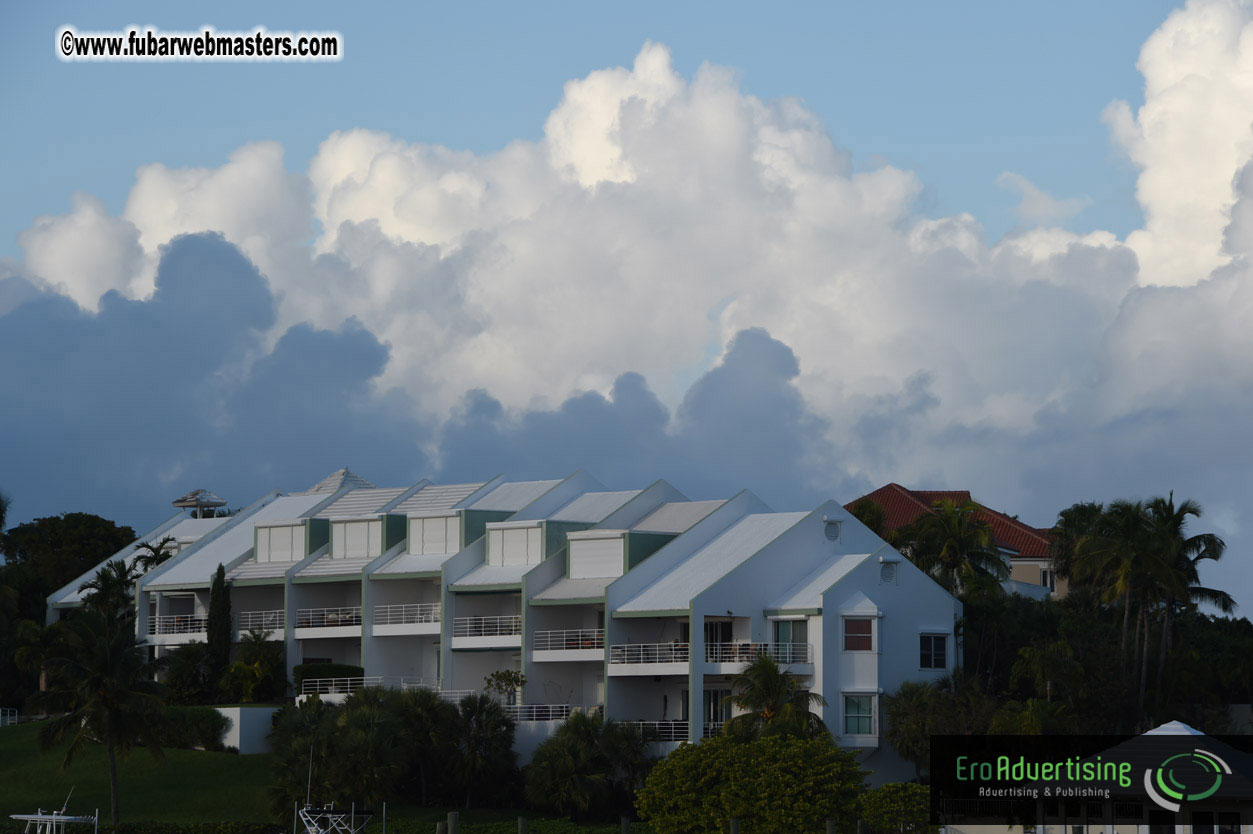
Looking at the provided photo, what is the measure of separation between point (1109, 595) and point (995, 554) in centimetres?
980

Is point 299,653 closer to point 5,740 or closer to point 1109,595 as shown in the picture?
point 5,740

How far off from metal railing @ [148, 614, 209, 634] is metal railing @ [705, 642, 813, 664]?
27799 mm

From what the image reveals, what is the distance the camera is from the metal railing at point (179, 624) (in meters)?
85.2

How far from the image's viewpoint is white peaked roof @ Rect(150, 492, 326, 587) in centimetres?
8719

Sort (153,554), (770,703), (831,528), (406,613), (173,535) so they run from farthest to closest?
(173,535) → (153,554) → (406,613) → (831,528) → (770,703)

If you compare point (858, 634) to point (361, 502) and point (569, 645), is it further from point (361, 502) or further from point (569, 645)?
point (361, 502)

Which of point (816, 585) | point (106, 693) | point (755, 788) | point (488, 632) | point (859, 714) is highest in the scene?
point (816, 585)

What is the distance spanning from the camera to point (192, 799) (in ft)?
221

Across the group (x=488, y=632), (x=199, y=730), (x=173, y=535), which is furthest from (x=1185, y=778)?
(x=173, y=535)

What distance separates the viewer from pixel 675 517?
255ft

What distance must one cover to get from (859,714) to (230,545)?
122ft

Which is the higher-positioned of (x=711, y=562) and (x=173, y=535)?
(x=173, y=535)

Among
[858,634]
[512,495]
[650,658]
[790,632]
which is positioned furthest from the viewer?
[512,495]

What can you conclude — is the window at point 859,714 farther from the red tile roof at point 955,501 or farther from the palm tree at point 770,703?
the red tile roof at point 955,501
